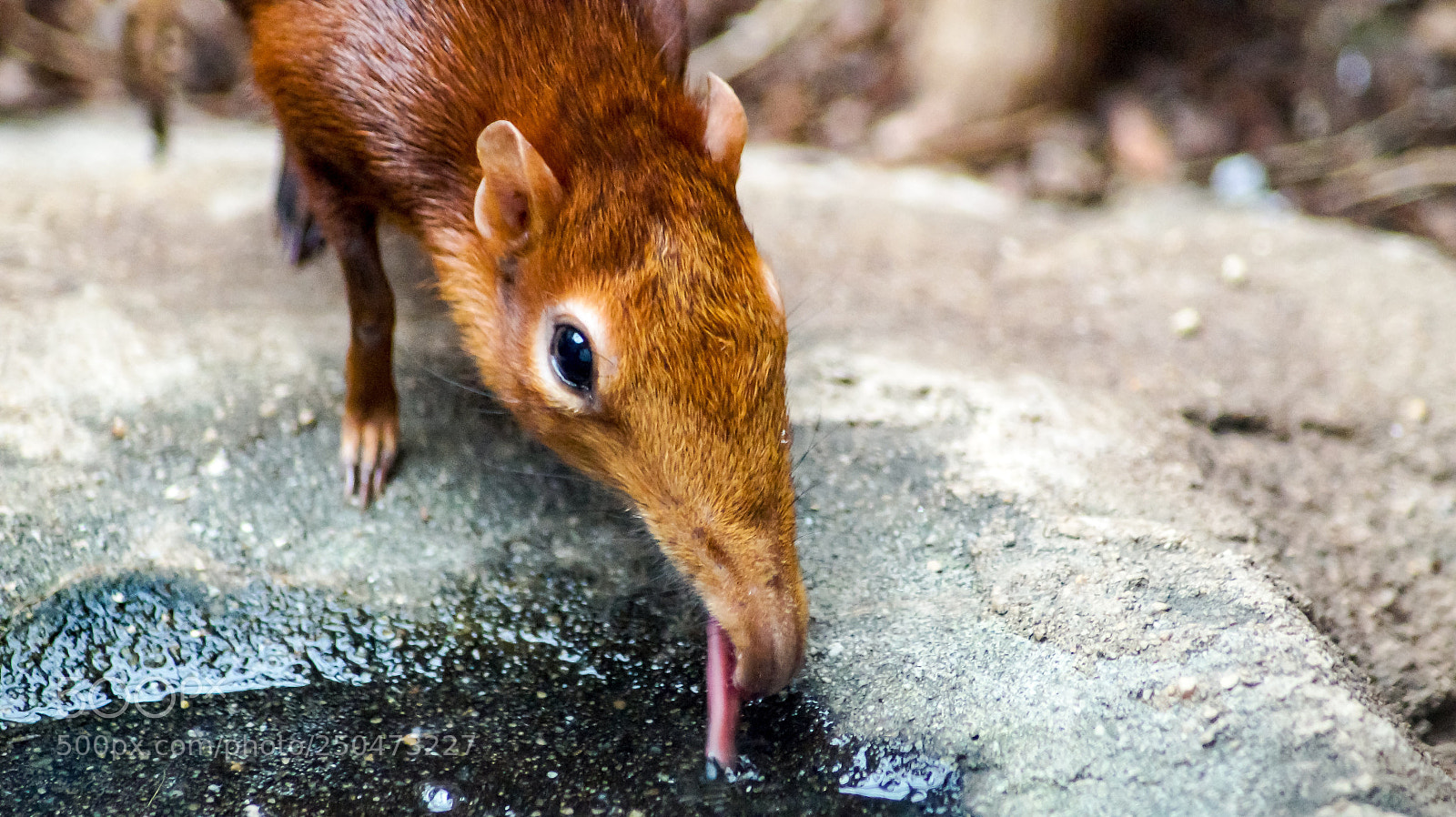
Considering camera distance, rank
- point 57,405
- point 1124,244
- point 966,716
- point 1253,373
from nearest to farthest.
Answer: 1. point 966,716
2. point 57,405
3. point 1253,373
4. point 1124,244

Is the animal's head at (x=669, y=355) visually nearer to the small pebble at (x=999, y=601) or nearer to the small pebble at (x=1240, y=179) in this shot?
the small pebble at (x=999, y=601)

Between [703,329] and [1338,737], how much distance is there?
4.45ft

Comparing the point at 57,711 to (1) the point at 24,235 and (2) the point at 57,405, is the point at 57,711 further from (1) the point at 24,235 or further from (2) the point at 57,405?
(1) the point at 24,235

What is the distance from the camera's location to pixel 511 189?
2457mm

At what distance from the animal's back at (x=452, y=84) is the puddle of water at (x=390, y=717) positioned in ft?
3.22

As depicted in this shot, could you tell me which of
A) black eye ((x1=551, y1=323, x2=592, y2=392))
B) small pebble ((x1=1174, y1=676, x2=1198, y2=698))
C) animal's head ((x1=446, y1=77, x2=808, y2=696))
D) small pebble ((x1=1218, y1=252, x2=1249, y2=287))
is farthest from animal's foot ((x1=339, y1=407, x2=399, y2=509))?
small pebble ((x1=1218, y1=252, x2=1249, y2=287))

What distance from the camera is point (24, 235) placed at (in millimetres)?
3852

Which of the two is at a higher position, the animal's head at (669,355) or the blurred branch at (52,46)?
the animal's head at (669,355)

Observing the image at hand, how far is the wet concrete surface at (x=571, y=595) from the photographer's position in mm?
2279

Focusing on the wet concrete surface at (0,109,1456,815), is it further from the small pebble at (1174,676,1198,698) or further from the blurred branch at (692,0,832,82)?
the blurred branch at (692,0,832,82)

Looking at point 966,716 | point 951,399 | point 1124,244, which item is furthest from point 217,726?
point 1124,244

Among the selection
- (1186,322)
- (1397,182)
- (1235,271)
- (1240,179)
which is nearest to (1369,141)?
(1397,182)

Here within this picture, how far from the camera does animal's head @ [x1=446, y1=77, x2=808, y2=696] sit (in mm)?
2258

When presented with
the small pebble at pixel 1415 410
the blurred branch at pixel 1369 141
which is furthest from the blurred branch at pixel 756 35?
the small pebble at pixel 1415 410
